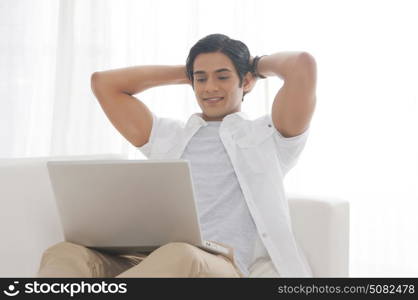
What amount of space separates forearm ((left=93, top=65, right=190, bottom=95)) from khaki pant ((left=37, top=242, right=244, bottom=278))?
2.14ft

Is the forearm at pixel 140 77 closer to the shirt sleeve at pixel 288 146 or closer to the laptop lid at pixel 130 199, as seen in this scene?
the shirt sleeve at pixel 288 146

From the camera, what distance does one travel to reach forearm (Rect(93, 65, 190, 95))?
202 cm

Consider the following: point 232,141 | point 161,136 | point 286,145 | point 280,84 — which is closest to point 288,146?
point 286,145

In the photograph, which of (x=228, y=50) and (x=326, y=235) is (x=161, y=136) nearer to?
(x=228, y=50)

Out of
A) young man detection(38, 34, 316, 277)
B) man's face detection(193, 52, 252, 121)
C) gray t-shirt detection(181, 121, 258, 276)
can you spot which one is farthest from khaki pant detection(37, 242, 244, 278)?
man's face detection(193, 52, 252, 121)

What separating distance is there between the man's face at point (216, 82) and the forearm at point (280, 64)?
103mm

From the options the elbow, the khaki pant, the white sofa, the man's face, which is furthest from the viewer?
the man's face

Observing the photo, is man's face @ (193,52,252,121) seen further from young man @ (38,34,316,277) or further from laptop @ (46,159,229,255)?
laptop @ (46,159,229,255)

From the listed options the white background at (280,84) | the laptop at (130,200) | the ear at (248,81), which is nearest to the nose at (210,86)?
the ear at (248,81)

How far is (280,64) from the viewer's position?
1.83m

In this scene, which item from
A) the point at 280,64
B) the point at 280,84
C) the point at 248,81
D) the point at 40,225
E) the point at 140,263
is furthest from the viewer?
the point at 280,84

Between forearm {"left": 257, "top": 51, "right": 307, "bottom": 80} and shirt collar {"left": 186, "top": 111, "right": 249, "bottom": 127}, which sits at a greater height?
forearm {"left": 257, "top": 51, "right": 307, "bottom": 80}

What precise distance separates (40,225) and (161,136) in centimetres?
49

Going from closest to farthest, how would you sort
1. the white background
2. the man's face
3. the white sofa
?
the white sofa < the man's face < the white background
